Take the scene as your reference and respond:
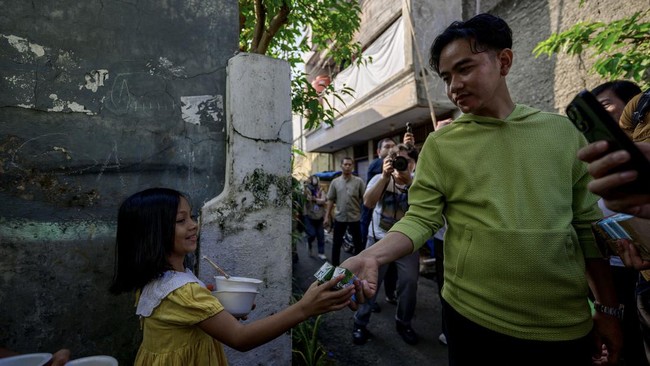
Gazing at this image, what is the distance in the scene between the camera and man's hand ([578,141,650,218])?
79cm

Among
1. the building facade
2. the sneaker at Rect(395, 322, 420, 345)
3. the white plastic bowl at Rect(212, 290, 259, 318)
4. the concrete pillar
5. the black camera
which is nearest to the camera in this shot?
the white plastic bowl at Rect(212, 290, 259, 318)

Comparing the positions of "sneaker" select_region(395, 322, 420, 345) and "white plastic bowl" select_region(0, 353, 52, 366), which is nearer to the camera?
"white plastic bowl" select_region(0, 353, 52, 366)

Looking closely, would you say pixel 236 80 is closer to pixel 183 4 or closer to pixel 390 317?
pixel 183 4

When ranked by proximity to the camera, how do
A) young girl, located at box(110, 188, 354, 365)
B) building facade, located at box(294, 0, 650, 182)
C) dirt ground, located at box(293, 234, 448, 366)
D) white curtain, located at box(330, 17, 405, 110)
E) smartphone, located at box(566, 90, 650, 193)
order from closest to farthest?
smartphone, located at box(566, 90, 650, 193) → young girl, located at box(110, 188, 354, 365) → dirt ground, located at box(293, 234, 448, 366) → building facade, located at box(294, 0, 650, 182) → white curtain, located at box(330, 17, 405, 110)

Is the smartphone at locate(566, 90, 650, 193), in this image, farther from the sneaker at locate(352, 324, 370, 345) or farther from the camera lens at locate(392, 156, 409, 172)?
the sneaker at locate(352, 324, 370, 345)

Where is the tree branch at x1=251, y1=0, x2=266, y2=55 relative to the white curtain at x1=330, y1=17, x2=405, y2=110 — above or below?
below

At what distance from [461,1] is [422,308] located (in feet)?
22.3

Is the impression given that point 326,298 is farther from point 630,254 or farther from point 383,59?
point 383,59

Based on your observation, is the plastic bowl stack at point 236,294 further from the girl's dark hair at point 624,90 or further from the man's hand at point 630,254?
the girl's dark hair at point 624,90

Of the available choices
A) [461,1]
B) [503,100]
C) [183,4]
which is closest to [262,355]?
[503,100]

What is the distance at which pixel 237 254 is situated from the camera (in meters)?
2.27

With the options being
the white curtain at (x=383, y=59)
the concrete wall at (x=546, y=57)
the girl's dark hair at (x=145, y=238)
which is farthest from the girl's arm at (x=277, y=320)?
the white curtain at (x=383, y=59)

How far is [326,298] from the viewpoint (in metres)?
1.19

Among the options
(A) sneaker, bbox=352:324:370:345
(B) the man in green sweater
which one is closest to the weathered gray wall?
(B) the man in green sweater
